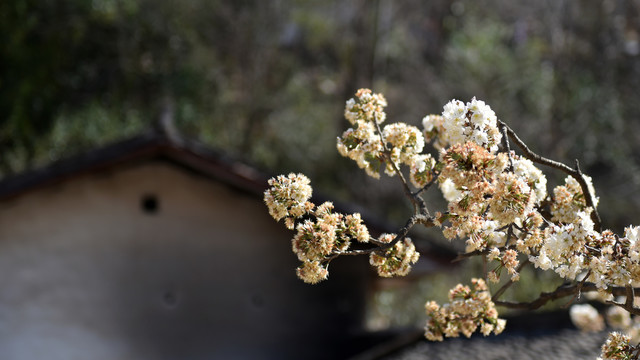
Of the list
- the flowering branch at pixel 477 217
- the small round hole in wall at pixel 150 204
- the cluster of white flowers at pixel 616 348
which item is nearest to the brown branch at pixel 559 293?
the flowering branch at pixel 477 217

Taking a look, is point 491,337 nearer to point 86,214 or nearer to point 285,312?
point 285,312

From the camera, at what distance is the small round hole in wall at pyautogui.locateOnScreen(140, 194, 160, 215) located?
9914 millimetres

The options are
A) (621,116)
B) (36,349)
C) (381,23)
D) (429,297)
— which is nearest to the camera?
(36,349)

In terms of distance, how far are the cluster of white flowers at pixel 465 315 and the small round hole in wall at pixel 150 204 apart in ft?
19.8

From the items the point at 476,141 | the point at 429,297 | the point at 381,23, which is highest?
the point at 381,23

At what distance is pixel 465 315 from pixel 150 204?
616cm

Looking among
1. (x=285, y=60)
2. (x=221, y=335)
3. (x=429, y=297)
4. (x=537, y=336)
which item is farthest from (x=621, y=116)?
(x=221, y=335)

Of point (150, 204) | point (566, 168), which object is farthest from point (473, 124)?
point (150, 204)

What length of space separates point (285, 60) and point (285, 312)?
16.1m

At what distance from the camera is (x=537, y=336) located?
9703mm

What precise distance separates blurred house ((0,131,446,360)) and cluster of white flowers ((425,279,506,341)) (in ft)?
17.7

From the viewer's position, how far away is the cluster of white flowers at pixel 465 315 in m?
4.36

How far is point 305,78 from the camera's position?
1052 inches

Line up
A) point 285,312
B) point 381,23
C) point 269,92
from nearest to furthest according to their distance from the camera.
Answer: point 285,312 → point 269,92 → point 381,23
